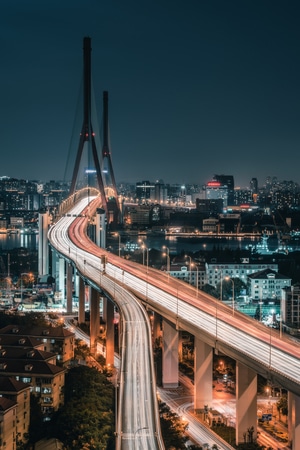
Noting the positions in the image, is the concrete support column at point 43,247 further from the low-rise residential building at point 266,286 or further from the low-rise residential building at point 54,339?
the low-rise residential building at point 54,339

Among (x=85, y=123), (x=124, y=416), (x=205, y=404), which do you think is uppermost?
(x=85, y=123)

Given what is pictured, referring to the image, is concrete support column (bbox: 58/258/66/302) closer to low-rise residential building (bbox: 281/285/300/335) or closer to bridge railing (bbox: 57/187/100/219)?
low-rise residential building (bbox: 281/285/300/335)

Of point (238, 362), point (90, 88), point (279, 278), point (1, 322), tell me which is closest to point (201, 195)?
point (90, 88)

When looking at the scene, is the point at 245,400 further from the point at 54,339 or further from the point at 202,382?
the point at 54,339

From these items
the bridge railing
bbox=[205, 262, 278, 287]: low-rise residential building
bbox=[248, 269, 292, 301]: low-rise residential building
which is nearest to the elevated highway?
bbox=[248, 269, 292, 301]: low-rise residential building

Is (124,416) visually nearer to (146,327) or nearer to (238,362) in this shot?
(238,362)

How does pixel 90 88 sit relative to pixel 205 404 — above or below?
above

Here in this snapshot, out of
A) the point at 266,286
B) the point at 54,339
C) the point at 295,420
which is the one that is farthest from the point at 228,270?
the point at 295,420
